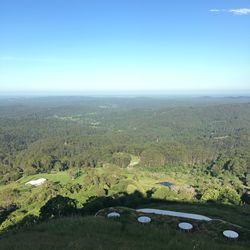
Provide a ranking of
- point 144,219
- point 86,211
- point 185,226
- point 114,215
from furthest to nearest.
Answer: point 86,211
point 114,215
point 144,219
point 185,226

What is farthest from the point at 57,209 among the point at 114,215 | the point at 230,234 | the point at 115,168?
the point at 115,168

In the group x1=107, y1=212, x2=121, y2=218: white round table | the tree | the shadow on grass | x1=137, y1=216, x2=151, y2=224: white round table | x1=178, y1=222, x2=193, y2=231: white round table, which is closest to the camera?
x1=178, y1=222, x2=193, y2=231: white round table

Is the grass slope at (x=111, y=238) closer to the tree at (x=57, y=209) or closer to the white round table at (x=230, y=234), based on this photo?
the white round table at (x=230, y=234)

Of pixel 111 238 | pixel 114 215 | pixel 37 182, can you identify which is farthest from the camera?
pixel 37 182

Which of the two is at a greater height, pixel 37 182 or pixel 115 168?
pixel 115 168

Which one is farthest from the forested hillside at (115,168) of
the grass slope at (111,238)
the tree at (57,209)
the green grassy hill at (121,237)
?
the grass slope at (111,238)

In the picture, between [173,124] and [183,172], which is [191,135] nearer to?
[173,124]

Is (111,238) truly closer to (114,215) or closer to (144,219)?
(144,219)

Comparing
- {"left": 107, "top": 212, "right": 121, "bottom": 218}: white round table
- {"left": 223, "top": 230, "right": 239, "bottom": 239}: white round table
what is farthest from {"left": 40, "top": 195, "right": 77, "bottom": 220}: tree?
{"left": 223, "top": 230, "right": 239, "bottom": 239}: white round table

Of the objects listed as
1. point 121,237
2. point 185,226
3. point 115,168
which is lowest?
point 115,168

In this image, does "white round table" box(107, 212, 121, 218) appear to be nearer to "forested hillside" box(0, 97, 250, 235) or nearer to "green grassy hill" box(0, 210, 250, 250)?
"green grassy hill" box(0, 210, 250, 250)

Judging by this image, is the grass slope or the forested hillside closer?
the grass slope

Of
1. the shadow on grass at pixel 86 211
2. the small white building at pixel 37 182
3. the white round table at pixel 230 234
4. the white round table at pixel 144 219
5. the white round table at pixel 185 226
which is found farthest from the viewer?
the small white building at pixel 37 182
